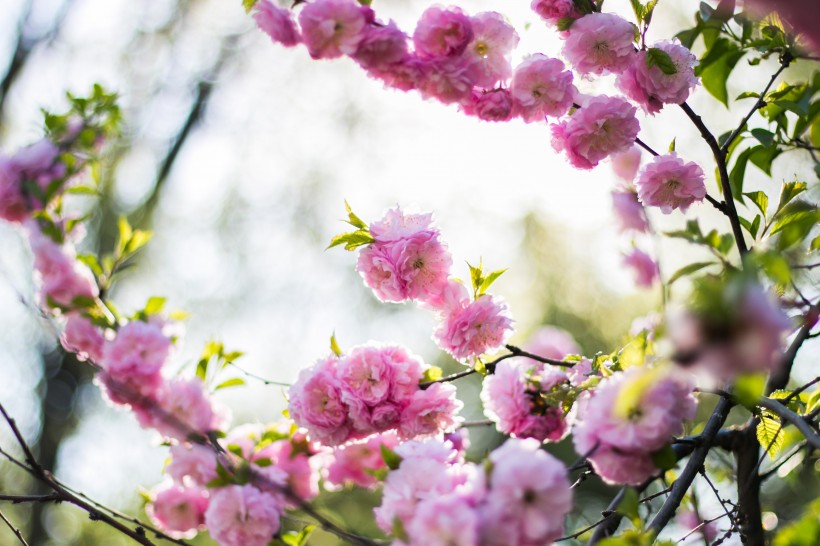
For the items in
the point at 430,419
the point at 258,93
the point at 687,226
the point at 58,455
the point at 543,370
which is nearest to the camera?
the point at 430,419

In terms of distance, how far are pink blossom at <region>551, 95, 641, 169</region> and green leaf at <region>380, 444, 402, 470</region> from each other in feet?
2.10

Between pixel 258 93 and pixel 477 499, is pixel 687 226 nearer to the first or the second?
pixel 477 499

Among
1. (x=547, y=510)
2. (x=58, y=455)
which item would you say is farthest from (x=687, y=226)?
(x=58, y=455)

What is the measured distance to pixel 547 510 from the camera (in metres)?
0.75

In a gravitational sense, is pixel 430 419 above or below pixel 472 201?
below

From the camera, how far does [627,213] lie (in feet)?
9.82

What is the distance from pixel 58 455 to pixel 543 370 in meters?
6.22

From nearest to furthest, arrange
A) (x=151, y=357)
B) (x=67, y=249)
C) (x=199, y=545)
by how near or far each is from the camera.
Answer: (x=151, y=357) < (x=67, y=249) < (x=199, y=545)

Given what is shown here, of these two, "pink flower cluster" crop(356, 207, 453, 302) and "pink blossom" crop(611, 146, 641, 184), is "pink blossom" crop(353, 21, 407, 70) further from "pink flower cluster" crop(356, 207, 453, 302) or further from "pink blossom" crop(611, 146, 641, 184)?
"pink blossom" crop(611, 146, 641, 184)

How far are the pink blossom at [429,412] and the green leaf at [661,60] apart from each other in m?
0.64

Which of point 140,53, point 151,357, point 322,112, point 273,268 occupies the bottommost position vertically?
point 151,357

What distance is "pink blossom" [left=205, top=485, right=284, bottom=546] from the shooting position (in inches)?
48.6

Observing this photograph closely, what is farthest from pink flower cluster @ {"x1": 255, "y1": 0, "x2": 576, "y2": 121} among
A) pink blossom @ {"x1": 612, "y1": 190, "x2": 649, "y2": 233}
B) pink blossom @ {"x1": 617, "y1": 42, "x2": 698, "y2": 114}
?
pink blossom @ {"x1": 612, "y1": 190, "x2": 649, "y2": 233}

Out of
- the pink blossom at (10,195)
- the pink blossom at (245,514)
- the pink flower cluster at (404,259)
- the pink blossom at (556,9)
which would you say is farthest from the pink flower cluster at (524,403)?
the pink blossom at (10,195)
